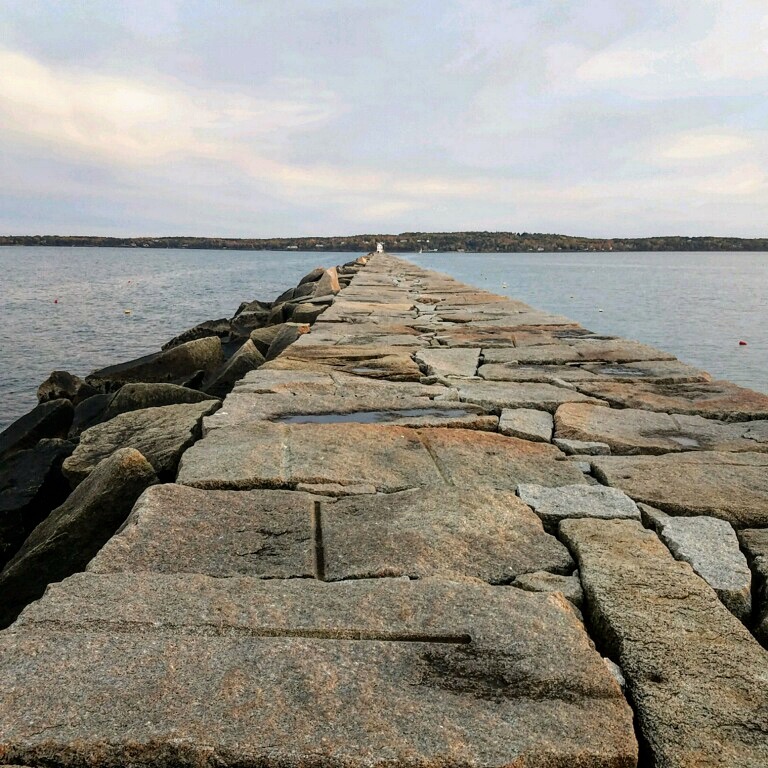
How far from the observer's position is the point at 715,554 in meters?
1.79

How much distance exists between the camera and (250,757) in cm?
108

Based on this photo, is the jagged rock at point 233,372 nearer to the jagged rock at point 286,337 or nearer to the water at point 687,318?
the jagged rock at point 286,337

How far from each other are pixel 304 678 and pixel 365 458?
1239 millimetres

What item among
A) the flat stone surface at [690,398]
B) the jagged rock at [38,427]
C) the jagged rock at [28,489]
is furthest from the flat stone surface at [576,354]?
the jagged rock at [38,427]

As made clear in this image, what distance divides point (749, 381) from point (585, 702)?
9404mm

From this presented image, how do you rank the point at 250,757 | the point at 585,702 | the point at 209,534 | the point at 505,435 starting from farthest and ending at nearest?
the point at 505,435, the point at 209,534, the point at 585,702, the point at 250,757

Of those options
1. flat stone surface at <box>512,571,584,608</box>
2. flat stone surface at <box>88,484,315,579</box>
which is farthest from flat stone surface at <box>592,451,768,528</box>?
flat stone surface at <box>88,484,315,579</box>

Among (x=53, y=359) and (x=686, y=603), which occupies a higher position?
(x=686, y=603)

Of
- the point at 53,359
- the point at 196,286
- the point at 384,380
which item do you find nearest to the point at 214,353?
the point at 384,380

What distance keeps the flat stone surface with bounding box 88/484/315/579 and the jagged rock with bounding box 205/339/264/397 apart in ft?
10.5

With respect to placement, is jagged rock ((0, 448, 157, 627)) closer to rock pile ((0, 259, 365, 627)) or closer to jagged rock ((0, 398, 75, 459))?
rock pile ((0, 259, 365, 627))

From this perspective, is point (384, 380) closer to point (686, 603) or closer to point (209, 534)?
point (209, 534)

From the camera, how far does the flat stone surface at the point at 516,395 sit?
3.24m

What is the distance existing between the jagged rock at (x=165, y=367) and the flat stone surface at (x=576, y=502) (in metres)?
4.71
